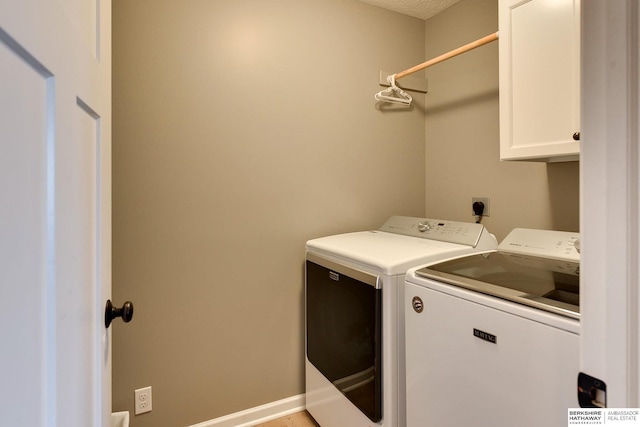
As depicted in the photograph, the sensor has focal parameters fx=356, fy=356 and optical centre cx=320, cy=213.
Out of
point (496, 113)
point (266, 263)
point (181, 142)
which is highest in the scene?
point (496, 113)

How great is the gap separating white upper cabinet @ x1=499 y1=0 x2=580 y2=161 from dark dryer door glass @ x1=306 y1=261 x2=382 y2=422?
2.84 feet

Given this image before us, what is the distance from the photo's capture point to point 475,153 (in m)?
2.11

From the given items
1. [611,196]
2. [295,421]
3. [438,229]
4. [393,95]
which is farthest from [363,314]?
[393,95]

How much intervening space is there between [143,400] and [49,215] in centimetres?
147

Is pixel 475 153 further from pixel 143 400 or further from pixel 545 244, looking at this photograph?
pixel 143 400

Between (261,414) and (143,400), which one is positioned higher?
(143,400)

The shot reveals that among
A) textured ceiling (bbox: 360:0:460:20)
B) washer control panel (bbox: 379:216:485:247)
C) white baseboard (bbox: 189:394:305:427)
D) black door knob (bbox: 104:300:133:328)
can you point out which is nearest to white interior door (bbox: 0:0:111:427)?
black door knob (bbox: 104:300:133:328)

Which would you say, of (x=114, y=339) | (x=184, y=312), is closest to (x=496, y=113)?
(x=184, y=312)

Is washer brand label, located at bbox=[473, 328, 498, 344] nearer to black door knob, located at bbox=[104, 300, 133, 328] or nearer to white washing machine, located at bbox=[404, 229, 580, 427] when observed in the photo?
white washing machine, located at bbox=[404, 229, 580, 427]

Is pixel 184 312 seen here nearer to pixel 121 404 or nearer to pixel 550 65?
pixel 121 404

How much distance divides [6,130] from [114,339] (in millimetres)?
1462

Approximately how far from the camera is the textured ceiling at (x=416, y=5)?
217cm

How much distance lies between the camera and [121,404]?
63.0 inches

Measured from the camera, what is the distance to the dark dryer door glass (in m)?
1.39
